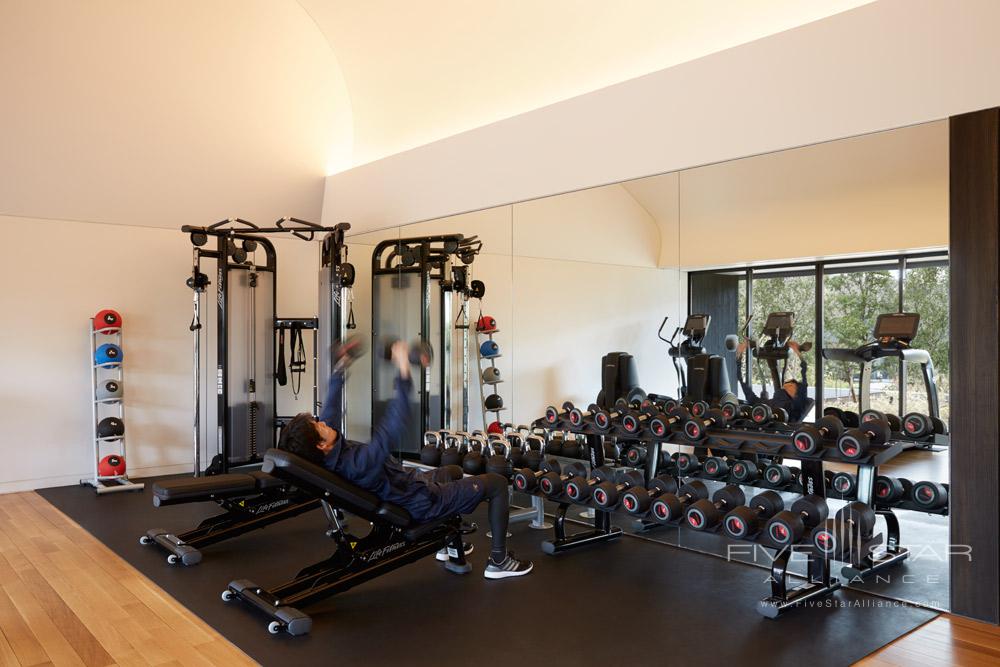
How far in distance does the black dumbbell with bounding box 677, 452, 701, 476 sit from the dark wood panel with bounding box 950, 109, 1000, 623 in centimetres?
134

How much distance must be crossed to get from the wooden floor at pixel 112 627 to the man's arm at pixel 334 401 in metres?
1.01

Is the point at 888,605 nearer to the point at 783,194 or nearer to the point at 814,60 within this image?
the point at 783,194

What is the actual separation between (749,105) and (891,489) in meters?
1.88

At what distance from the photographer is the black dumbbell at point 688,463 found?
13.6 ft

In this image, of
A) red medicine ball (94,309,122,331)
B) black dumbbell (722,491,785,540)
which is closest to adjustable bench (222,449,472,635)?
black dumbbell (722,491,785,540)

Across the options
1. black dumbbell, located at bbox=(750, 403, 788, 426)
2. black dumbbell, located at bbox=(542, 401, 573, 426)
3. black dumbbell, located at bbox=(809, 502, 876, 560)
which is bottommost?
black dumbbell, located at bbox=(809, 502, 876, 560)

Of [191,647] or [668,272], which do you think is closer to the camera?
[191,647]

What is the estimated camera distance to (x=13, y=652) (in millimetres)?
2709

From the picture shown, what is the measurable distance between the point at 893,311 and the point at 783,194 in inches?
29.5

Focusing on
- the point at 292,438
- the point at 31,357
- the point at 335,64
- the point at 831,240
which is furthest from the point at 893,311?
the point at 31,357

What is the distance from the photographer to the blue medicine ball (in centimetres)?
556

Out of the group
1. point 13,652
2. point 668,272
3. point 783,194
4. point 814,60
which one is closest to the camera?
point 13,652

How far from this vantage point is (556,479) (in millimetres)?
3922

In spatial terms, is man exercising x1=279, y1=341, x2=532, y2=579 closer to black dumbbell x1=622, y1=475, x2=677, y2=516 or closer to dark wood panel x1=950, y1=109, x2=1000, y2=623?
black dumbbell x1=622, y1=475, x2=677, y2=516
